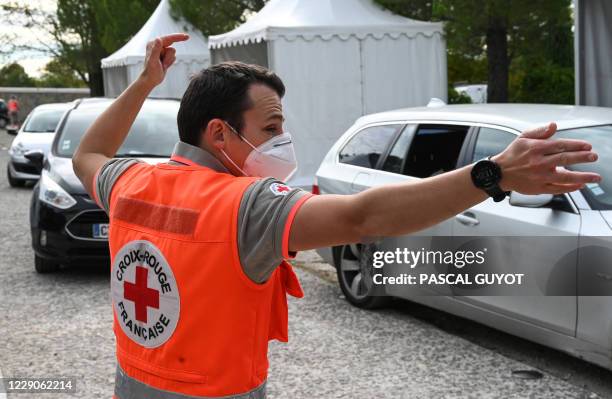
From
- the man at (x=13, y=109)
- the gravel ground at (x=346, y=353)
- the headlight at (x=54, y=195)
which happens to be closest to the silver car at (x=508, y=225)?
the gravel ground at (x=346, y=353)

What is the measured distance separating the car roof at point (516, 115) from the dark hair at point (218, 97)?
11.3 ft

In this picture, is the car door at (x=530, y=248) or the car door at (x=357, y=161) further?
the car door at (x=357, y=161)

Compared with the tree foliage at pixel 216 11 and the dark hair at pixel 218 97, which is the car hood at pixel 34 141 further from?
the dark hair at pixel 218 97

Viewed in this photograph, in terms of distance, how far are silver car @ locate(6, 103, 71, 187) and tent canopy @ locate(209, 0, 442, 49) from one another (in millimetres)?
4608

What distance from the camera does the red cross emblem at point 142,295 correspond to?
197 cm

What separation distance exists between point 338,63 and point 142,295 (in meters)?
10.8

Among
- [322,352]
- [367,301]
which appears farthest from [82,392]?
[367,301]

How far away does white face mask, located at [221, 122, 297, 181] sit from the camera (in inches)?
79.0

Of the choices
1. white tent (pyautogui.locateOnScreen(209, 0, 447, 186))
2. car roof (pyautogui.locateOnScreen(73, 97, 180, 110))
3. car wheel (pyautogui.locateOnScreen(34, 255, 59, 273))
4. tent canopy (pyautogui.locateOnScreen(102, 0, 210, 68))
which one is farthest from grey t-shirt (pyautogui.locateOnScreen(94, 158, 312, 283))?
tent canopy (pyautogui.locateOnScreen(102, 0, 210, 68))

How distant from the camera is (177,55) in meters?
19.7

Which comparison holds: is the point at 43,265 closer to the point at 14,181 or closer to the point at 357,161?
the point at 357,161

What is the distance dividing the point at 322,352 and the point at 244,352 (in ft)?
11.8

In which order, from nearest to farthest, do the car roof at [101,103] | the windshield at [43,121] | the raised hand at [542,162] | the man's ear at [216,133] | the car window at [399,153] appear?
the raised hand at [542,162] < the man's ear at [216,133] < the car window at [399,153] < the car roof at [101,103] < the windshield at [43,121]

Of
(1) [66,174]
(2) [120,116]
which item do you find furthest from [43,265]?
(2) [120,116]
